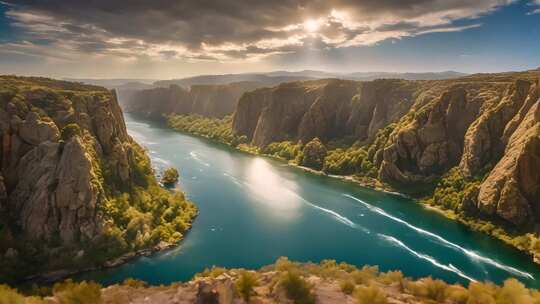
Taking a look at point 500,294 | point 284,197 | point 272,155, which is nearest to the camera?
point 500,294

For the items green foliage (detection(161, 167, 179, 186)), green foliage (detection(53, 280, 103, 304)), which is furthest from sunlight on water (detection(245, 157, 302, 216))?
green foliage (detection(53, 280, 103, 304))

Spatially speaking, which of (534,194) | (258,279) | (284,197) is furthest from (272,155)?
(258,279)

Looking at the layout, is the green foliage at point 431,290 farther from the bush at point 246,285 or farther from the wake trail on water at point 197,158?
the wake trail on water at point 197,158

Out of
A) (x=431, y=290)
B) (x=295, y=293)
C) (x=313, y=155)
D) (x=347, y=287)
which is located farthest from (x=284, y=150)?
(x=295, y=293)

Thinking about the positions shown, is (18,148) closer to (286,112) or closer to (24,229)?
(24,229)

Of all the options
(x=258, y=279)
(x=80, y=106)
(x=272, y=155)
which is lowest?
(x=272, y=155)

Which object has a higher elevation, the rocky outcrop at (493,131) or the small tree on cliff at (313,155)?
the rocky outcrop at (493,131)

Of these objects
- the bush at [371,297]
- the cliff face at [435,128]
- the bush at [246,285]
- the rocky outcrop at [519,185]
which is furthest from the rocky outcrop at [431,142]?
the bush at [246,285]
